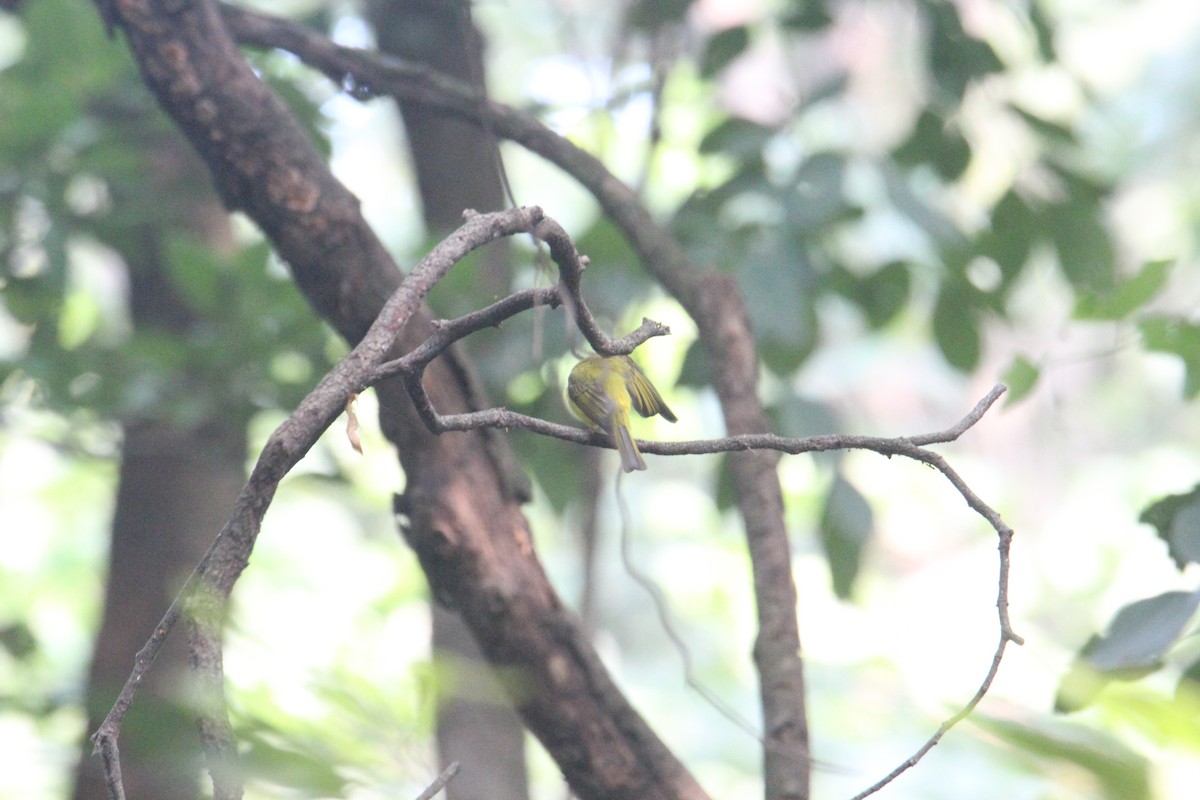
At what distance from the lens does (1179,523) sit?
148cm

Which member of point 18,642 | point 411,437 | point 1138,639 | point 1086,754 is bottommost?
point 1086,754

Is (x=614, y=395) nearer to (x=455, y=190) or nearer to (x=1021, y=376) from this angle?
(x=1021, y=376)

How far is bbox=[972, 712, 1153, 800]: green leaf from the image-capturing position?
0.49 metres

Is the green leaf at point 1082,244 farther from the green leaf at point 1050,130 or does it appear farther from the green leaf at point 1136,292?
the green leaf at point 1136,292

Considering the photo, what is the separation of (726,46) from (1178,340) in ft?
4.32

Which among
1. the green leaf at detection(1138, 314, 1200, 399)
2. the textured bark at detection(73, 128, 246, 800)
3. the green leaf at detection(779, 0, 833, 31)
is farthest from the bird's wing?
the textured bark at detection(73, 128, 246, 800)

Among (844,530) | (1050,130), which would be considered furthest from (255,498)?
(1050,130)

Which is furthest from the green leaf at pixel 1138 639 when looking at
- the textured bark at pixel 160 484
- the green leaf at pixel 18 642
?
the green leaf at pixel 18 642

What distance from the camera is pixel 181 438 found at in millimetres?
3029

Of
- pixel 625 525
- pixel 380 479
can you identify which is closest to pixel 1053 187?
pixel 625 525

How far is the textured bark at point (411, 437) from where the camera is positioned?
1763 mm

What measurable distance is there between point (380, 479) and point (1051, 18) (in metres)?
4.21

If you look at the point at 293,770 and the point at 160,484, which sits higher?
the point at 160,484

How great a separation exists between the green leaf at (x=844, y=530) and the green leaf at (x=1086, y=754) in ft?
5.15
